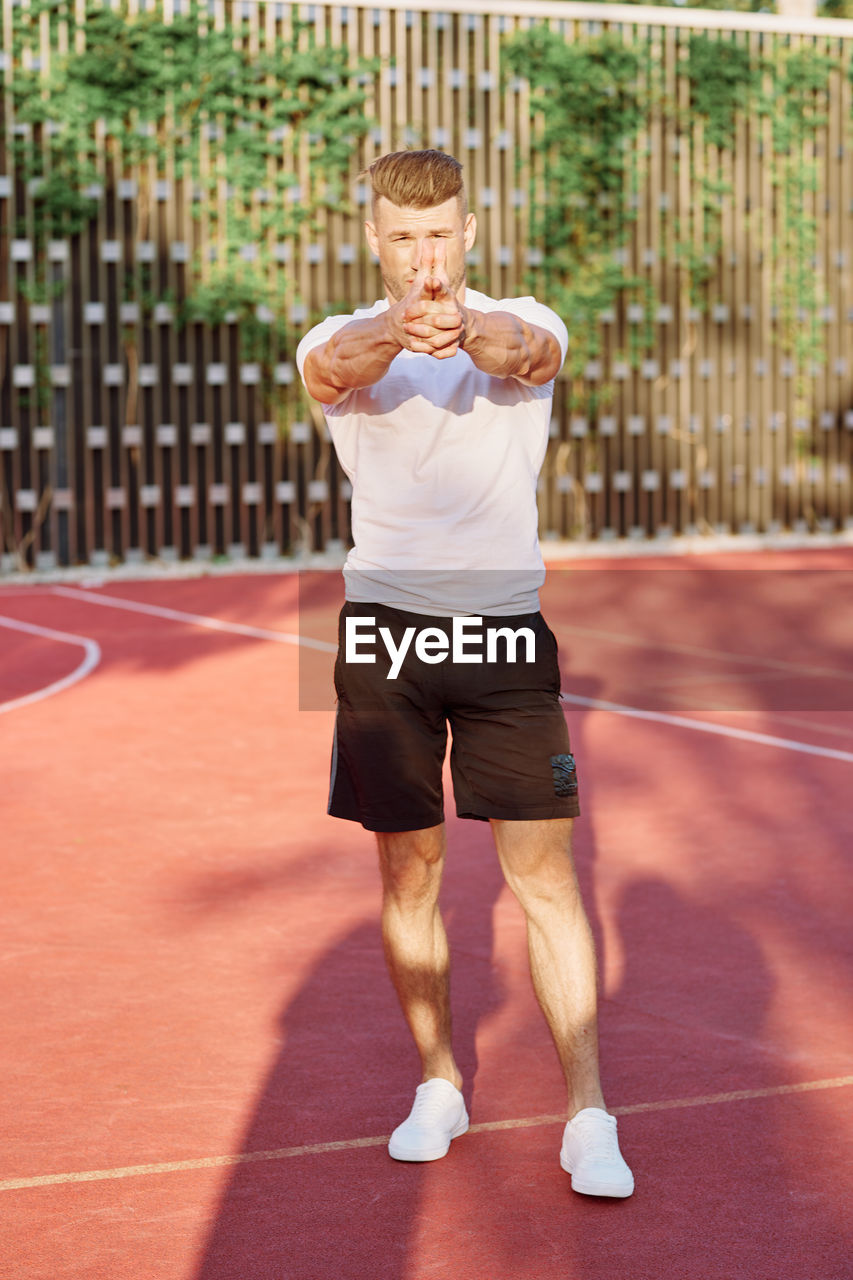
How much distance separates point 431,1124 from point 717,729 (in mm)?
4516

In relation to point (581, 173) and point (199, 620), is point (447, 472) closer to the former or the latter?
point (199, 620)

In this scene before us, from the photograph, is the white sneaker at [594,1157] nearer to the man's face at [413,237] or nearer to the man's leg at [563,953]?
the man's leg at [563,953]

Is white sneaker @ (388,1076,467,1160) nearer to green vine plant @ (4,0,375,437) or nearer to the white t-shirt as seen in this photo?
the white t-shirt

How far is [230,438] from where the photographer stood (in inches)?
580

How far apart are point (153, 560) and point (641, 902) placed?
10065 millimetres

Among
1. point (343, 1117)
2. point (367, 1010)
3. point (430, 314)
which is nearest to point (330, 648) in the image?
point (367, 1010)

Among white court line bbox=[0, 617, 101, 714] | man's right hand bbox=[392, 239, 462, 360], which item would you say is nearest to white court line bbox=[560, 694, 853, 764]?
white court line bbox=[0, 617, 101, 714]

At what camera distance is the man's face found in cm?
299

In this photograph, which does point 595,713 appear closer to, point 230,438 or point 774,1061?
point 774,1061

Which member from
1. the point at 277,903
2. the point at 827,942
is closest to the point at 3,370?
the point at 277,903

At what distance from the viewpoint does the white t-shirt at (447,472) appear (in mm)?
3160

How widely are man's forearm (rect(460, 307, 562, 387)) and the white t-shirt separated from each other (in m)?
0.08

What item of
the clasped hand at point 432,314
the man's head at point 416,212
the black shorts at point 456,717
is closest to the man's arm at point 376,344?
the clasped hand at point 432,314

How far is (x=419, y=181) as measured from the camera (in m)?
2.99
